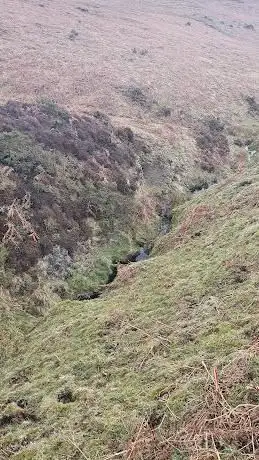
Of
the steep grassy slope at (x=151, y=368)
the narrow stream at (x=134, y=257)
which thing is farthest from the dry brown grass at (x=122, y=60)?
the steep grassy slope at (x=151, y=368)

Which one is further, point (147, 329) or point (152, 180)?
point (152, 180)

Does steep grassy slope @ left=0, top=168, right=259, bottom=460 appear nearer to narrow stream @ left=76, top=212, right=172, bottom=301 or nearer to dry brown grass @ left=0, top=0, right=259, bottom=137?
narrow stream @ left=76, top=212, right=172, bottom=301

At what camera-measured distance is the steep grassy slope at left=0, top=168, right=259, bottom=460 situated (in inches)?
324

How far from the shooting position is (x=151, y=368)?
35.7ft

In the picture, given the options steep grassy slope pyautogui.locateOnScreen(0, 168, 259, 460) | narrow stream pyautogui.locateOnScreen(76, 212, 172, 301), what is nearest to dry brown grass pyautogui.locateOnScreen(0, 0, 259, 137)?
narrow stream pyautogui.locateOnScreen(76, 212, 172, 301)

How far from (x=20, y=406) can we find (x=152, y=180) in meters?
19.0

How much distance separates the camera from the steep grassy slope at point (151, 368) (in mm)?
8242

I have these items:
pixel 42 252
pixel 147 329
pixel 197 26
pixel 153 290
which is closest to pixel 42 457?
pixel 147 329

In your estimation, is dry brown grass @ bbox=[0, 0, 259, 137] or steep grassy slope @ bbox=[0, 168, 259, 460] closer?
steep grassy slope @ bbox=[0, 168, 259, 460]

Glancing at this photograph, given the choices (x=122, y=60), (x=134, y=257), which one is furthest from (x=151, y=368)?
(x=122, y=60)

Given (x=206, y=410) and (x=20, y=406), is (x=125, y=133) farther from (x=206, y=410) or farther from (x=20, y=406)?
(x=206, y=410)

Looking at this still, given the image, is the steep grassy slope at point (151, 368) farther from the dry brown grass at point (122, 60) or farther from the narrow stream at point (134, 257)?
the dry brown grass at point (122, 60)

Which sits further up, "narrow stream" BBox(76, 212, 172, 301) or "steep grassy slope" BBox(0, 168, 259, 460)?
"steep grassy slope" BBox(0, 168, 259, 460)

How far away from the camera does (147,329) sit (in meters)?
12.9
